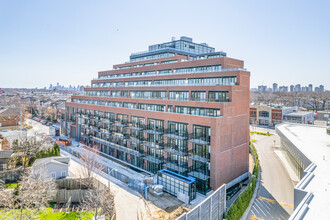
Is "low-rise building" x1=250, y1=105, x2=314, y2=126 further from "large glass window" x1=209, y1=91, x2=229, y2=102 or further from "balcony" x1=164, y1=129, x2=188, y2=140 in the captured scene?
"balcony" x1=164, y1=129, x2=188, y2=140

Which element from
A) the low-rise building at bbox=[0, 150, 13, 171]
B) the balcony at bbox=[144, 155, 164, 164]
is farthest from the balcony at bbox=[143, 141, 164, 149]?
the low-rise building at bbox=[0, 150, 13, 171]

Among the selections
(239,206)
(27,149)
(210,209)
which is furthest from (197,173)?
(27,149)

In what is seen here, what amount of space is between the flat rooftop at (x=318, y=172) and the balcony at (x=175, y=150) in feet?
56.5

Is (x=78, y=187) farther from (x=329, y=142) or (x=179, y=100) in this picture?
(x=329, y=142)

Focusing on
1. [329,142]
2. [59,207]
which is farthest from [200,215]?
[329,142]

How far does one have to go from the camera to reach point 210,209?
69.6 ft

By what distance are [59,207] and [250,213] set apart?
1019 inches

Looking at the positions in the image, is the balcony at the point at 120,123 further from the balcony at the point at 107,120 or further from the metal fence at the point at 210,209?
the metal fence at the point at 210,209

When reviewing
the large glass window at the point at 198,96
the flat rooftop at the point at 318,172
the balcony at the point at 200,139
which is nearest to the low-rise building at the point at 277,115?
the flat rooftop at the point at 318,172

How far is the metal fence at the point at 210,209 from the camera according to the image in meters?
18.3

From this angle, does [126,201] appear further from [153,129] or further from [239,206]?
[239,206]

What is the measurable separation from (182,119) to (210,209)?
16535 mm

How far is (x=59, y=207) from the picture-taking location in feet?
97.5

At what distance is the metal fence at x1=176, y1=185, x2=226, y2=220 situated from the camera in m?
18.3
